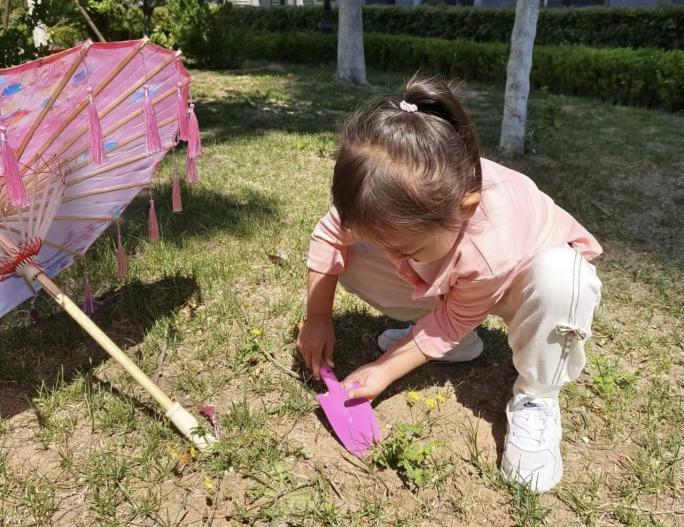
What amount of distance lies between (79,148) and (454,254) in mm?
1215

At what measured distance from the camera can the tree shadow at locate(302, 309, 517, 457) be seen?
2033 millimetres

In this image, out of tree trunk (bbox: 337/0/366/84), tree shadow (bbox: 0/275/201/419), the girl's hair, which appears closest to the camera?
the girl's hair

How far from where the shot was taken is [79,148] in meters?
1.93

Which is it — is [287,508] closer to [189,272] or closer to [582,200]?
[189,272]

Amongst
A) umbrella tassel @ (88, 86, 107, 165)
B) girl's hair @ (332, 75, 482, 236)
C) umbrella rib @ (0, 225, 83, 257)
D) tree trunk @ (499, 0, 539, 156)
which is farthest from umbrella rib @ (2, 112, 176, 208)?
tree trunk @ (499, 0, 539, 156)

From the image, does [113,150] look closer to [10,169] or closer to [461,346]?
[10,169]

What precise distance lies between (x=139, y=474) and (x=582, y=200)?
3.27 metres

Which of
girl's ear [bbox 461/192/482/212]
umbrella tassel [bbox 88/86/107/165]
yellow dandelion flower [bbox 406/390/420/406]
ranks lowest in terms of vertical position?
yellow dandelion flower [bbox 406/390/420/406]

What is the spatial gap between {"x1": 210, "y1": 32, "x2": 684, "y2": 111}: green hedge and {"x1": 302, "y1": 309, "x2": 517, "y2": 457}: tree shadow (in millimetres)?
6500

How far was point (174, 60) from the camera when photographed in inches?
72.6

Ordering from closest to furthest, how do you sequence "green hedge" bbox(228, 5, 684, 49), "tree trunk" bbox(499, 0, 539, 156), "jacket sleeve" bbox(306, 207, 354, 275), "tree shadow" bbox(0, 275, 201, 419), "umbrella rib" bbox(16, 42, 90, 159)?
1. "umbrella rib" bbox(16, 42, 90, 159)
2. "jacket sleeve" bbox(306, 207, 354, 275)
3. "tree shadow" bbox(0, 275, 201, 419)
4. "tree trunk" bbox(499, 0, 539, 156)
5. "green hedge" bbox(228, 5, 684, 49)

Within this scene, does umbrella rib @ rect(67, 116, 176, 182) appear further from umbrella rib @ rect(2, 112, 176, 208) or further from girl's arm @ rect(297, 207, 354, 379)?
girl's arm @ rect(297, 207, 354, 379)

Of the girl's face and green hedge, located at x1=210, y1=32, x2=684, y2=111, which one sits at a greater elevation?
the girl's face

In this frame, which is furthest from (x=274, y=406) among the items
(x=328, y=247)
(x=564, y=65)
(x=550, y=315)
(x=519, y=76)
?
(x=564, y=65)
